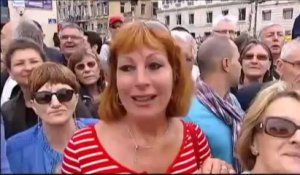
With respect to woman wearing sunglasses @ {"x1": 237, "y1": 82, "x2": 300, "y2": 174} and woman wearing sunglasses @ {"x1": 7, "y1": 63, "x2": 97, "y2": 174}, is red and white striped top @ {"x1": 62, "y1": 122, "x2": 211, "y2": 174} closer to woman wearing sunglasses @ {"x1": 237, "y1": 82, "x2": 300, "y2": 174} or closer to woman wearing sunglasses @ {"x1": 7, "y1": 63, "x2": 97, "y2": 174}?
woman wearing sunglasses @ {"x1": 237, "y1": 82, "x2": 300, "y2": 174}

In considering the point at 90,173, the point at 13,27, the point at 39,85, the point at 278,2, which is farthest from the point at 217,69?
the point at 278,2

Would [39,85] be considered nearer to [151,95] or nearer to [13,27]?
[151,95]

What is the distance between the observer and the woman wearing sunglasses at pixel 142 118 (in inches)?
61.1

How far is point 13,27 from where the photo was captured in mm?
3641

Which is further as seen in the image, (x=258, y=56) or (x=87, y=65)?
(x=258, y=56)

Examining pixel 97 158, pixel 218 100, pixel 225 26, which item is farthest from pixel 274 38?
pixel 97 158

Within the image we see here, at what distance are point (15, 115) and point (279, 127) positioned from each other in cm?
147

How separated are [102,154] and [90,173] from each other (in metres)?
0.10

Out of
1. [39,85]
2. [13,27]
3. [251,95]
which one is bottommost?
[251,95]

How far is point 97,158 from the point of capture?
157cm

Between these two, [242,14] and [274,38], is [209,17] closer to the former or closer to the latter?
[242,14]

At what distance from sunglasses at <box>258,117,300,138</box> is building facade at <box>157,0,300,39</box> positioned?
3715cm

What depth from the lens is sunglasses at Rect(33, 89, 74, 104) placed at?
2.23 metres

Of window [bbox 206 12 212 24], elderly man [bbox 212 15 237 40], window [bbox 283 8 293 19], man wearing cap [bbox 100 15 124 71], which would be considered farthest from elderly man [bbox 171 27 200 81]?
window [bbox 206 12 212 24]
